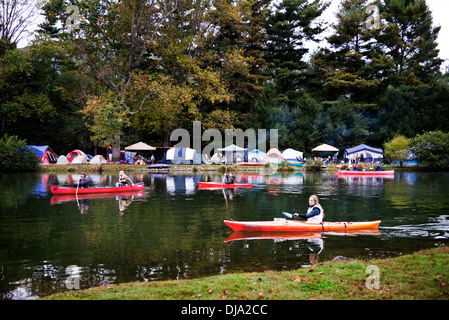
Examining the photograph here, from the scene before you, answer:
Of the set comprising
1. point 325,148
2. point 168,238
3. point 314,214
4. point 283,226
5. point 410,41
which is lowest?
point 168,238

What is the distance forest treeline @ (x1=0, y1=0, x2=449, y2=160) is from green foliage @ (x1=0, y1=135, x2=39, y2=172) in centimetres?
716

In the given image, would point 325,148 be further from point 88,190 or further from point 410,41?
point 88,190

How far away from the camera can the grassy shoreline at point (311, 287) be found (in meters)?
5.61

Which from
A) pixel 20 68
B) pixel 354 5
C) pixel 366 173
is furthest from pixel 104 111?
pixel 354 5

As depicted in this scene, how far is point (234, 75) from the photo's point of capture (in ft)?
176

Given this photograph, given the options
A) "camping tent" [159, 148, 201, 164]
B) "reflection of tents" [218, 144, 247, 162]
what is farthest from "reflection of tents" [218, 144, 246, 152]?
"camping tent" [159, 148, 201, 164]

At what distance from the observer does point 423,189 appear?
81.4 feet

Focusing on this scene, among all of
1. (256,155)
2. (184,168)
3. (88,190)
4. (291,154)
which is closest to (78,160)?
(184,168)

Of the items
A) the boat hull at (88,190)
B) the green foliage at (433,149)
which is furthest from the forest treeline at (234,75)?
the boat hull at (88,190)

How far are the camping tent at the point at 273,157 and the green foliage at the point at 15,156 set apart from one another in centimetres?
2908

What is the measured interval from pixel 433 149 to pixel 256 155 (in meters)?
21.7

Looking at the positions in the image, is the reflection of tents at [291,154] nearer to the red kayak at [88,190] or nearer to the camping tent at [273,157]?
the camping tent at [273,157]

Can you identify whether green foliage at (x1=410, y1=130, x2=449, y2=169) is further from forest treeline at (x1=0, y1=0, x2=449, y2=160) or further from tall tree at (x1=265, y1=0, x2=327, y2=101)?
tall tree at (x1=265, y1=0, x2=327, y2=101)

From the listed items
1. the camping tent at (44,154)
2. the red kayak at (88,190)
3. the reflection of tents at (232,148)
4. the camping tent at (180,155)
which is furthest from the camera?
the reflection of tents at (232,148)
